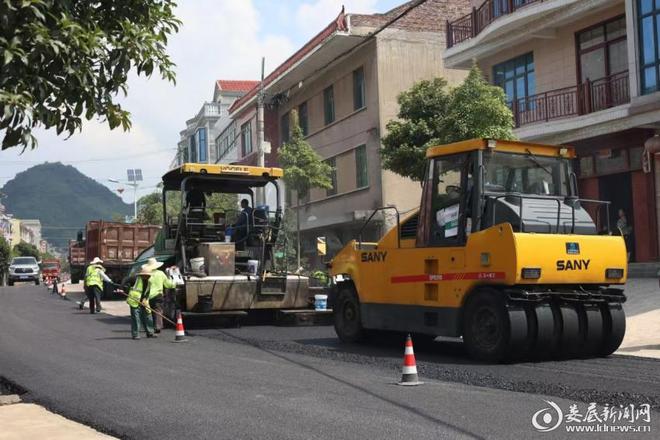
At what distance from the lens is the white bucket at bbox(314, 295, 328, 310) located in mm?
17609

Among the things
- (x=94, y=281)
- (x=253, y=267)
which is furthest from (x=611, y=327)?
(x=94, y=281)

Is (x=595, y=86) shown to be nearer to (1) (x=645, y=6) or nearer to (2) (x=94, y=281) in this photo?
(1) (x=645, y=6)

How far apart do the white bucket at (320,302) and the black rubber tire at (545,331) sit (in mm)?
7407

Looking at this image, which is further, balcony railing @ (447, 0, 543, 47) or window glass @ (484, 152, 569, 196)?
balcony railing @ (447, 0, 543, 47)

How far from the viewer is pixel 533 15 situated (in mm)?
22141

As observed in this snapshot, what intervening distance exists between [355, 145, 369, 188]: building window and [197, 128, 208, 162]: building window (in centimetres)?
3749

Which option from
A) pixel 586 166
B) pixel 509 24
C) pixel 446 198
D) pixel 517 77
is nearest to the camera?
pixel 446 198

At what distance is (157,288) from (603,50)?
13.1 metres

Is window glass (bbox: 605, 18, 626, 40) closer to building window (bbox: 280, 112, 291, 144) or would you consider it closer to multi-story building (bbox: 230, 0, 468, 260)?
multi-story building (bbox: 230, 0, 468, 260)

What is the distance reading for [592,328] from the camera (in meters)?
11.0

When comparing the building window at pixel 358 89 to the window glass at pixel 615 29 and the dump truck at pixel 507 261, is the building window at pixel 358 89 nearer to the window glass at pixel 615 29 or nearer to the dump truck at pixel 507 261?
the window glass at pixel 615 29

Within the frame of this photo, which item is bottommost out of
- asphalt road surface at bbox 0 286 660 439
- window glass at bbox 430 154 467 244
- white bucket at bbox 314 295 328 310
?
asphalt road surface at bbox 0 286 660 439

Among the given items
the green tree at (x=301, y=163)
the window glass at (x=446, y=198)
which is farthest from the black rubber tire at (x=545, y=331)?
the green tree at (x=301, y=163)

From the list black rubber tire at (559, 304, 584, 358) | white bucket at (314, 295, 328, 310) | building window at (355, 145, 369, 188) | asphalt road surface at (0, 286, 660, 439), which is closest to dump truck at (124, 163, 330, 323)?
white bucket at (314, 295, 328, 310)
